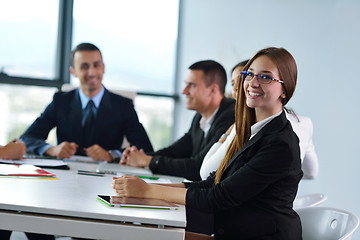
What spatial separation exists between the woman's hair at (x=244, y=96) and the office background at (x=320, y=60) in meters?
1.74

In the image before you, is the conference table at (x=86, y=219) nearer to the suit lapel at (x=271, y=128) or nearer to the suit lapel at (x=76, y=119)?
the suit lapel at (x=271, y=128)

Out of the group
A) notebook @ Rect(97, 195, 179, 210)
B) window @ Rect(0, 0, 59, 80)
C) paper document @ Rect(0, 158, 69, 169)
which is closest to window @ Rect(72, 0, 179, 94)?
window @ Rect(0, 0, 59, 80)

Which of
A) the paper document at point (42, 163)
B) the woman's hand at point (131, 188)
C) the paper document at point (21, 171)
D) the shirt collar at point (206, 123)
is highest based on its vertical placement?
the shirt collar at point (206, 123)

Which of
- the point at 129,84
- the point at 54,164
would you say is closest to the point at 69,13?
the point at 129,84

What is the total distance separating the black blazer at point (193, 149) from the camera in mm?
2465

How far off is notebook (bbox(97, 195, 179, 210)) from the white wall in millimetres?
2111

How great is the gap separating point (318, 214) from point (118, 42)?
400 centimetres

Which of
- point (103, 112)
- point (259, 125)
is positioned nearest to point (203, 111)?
point (103, 112)

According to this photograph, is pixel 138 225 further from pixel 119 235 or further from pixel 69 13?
pixel 69 13

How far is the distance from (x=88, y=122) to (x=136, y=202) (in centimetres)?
171

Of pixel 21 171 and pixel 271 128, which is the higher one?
pixel 271 128

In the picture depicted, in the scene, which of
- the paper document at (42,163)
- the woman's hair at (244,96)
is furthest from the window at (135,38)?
the woman's hair at (244,96)

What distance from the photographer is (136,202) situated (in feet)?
4.88

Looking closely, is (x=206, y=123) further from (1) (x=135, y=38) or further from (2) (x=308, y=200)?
(1) (x=135, y=38)
